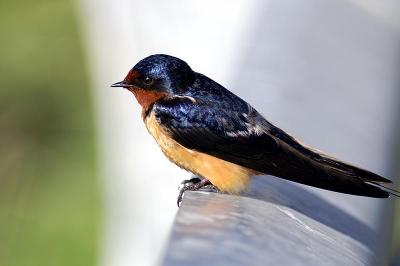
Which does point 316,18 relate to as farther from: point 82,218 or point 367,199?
point 82,218

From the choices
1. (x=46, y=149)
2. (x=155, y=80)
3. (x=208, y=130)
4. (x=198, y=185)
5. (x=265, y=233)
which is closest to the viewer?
(x=265, y=233)

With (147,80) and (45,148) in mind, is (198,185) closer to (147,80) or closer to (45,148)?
(147,80)

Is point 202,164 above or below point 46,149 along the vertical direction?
above

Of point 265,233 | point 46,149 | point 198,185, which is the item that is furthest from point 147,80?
point 46,149

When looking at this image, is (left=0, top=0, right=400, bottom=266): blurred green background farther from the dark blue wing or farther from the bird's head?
the dark blue wing

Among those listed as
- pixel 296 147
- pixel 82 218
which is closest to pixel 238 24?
pixel 296 147

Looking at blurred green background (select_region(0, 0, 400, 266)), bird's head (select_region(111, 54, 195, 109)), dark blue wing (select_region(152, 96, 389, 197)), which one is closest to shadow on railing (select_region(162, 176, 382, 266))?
dark blue wing (select_region(152, 96, 389, 197))
